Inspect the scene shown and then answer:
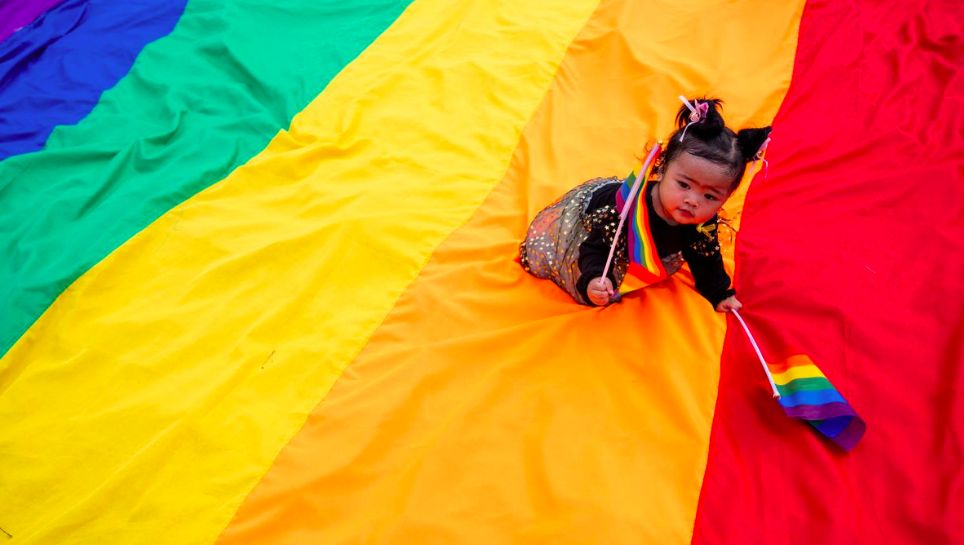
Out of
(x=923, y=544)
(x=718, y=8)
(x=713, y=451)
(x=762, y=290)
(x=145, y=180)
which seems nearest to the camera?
(x=923, y=544)

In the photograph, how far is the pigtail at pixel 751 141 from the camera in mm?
1023

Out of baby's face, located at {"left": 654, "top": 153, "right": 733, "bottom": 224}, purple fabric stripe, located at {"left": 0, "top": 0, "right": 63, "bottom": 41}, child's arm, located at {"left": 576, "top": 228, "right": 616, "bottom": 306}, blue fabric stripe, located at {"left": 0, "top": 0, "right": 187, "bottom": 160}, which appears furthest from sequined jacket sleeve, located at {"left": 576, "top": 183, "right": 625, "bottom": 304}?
purple fabric stripe, located at {"left": 0, "top": 0, "right": 63, "bottom": 41}

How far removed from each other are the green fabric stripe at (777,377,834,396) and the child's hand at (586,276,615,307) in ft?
1.13

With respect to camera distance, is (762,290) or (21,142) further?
(21,142)

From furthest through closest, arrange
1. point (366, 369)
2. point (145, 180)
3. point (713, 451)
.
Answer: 1. point (145, 180)
2. point (366, 369)
3. point (713, 451)

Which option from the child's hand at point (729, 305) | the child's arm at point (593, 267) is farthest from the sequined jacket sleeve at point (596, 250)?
the child's hand at point (729, 305)

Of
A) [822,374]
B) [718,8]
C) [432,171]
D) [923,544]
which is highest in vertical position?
[718,8]

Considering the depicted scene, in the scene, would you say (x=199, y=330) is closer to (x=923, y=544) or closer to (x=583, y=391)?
(x=583, y=391)

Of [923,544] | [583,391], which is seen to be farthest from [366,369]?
[923,544]

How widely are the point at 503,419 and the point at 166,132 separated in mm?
1237

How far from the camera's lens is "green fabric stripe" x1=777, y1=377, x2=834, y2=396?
40.1 inches

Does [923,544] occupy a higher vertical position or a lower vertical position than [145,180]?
lower

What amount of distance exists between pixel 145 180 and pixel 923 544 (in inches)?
68.4

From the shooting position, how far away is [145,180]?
1.50m
